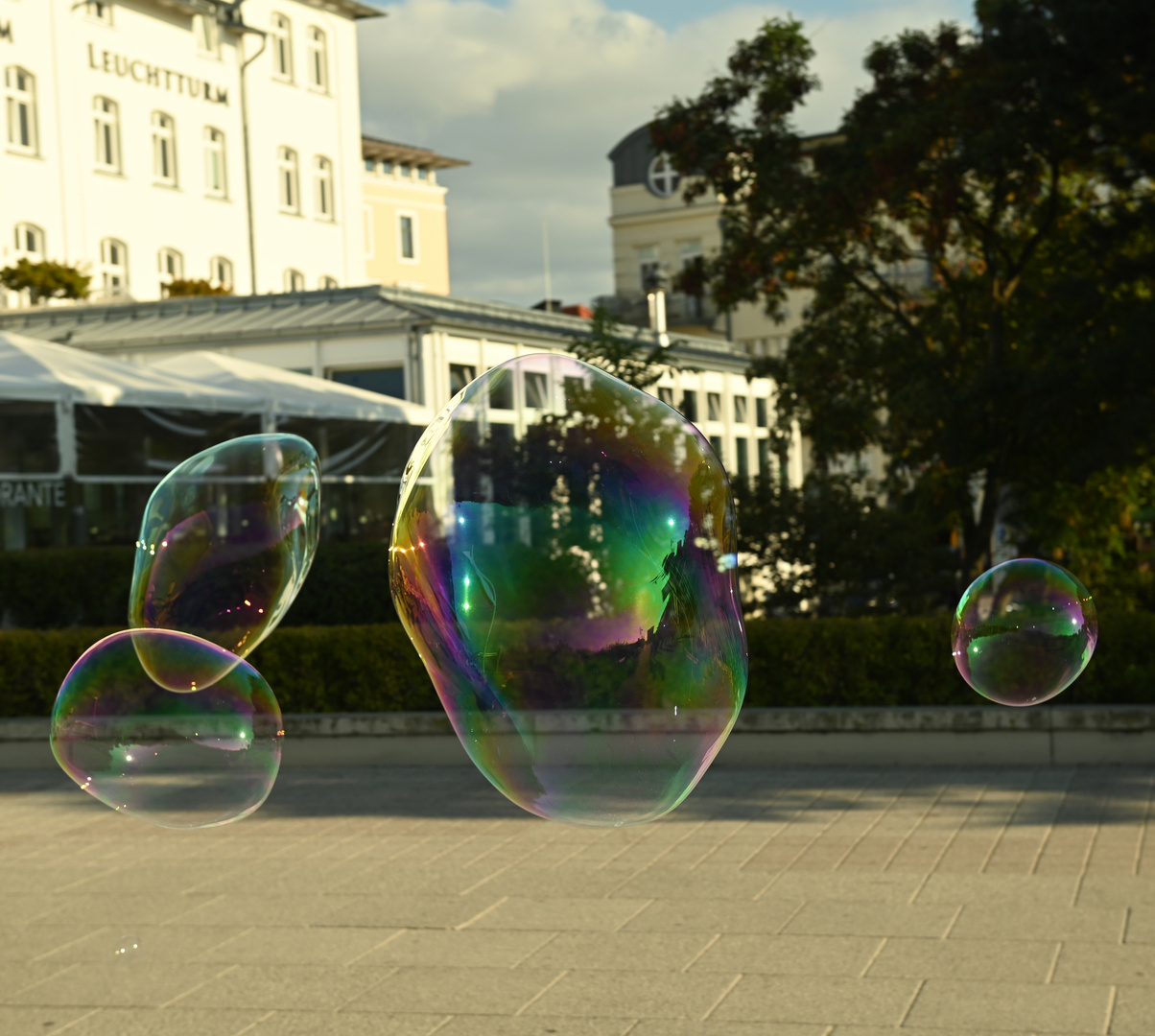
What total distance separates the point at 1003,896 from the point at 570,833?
2263mm

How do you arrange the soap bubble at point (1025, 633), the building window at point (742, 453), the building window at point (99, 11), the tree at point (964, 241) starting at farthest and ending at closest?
1. the building window at point (99, 11)
2. the building window at point (742, 453)
3. the tree at point (964, 241)
4. the soap bubble at point (1025, 633)

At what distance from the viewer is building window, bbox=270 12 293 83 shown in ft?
138

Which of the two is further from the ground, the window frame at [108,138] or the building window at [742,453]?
the window frame at [108,138]

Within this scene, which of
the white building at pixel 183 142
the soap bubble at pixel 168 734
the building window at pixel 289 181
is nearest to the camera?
the soap bubble at pixel 168 734

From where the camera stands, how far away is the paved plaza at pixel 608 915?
4953 millimetres

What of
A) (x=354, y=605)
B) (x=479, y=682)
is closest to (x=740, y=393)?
(x=354, y=605)

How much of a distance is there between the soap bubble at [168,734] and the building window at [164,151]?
33878 mm

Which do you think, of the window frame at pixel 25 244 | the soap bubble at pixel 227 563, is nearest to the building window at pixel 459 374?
the soap bubble at pixel 227 563

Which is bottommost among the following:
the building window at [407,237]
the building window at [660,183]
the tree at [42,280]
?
the tree at [42,280]

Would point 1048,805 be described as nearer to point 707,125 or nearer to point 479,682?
point 479,682

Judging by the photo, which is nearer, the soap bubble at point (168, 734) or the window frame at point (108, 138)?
the soap bubble at point (168, 734)

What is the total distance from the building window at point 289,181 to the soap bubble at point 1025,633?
37.6m

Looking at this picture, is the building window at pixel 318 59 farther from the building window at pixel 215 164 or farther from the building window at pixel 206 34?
the building window at pixel 215 164

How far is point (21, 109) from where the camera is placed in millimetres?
34031
